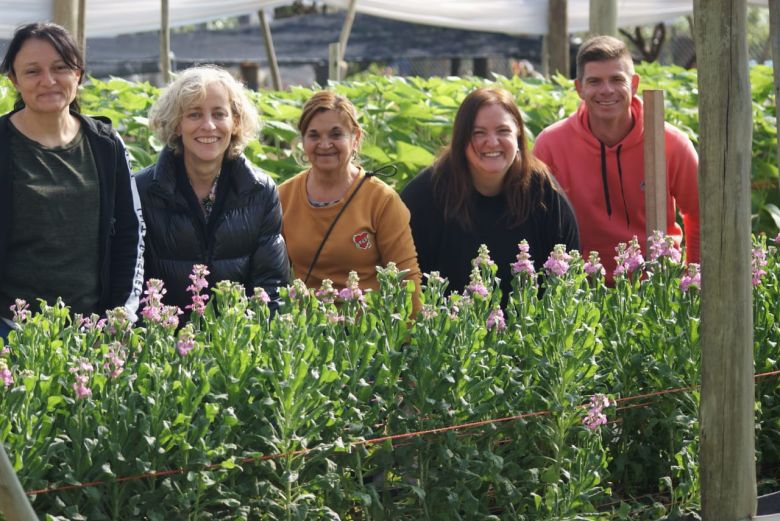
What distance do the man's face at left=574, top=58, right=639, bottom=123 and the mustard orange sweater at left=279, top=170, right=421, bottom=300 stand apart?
113 cm

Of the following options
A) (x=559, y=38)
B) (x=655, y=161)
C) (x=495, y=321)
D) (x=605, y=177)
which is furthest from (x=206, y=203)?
(x=559, y=38)

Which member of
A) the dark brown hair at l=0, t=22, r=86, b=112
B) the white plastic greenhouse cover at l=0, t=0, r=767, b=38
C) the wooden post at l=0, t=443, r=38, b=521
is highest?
the white plastic greenhouse cover at l=0, t=0, r=767, b=38

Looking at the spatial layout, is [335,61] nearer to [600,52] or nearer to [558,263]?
[600,52]

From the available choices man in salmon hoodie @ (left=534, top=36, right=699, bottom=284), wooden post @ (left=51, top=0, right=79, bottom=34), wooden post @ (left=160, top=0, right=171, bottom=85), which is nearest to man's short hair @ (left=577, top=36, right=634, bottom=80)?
man in salmon hoodie @ (left=534, top=36, right=699, bottom=284)

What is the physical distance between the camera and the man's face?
5.06 meters

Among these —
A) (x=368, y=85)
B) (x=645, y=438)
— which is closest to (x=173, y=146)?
(x=645, y=438)

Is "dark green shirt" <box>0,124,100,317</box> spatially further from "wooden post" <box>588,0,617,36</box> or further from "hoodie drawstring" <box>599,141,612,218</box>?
"wooden post" <box>588,0,617,36</box>

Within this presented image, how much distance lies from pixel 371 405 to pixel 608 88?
7.88ft

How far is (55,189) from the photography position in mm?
3803

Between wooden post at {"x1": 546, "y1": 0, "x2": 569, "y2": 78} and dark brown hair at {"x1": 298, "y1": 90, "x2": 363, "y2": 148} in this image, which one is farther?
wooden post at {"x1": 546, "y1": 0, "x2": 569, "y2": 78}

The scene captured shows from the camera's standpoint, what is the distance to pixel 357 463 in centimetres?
302

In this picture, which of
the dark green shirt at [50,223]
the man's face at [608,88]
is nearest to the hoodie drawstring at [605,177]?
the man's face at [608,88]

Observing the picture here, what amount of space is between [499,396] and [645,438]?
0.66 meters

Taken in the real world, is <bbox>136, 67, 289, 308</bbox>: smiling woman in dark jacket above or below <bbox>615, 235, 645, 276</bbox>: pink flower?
above
